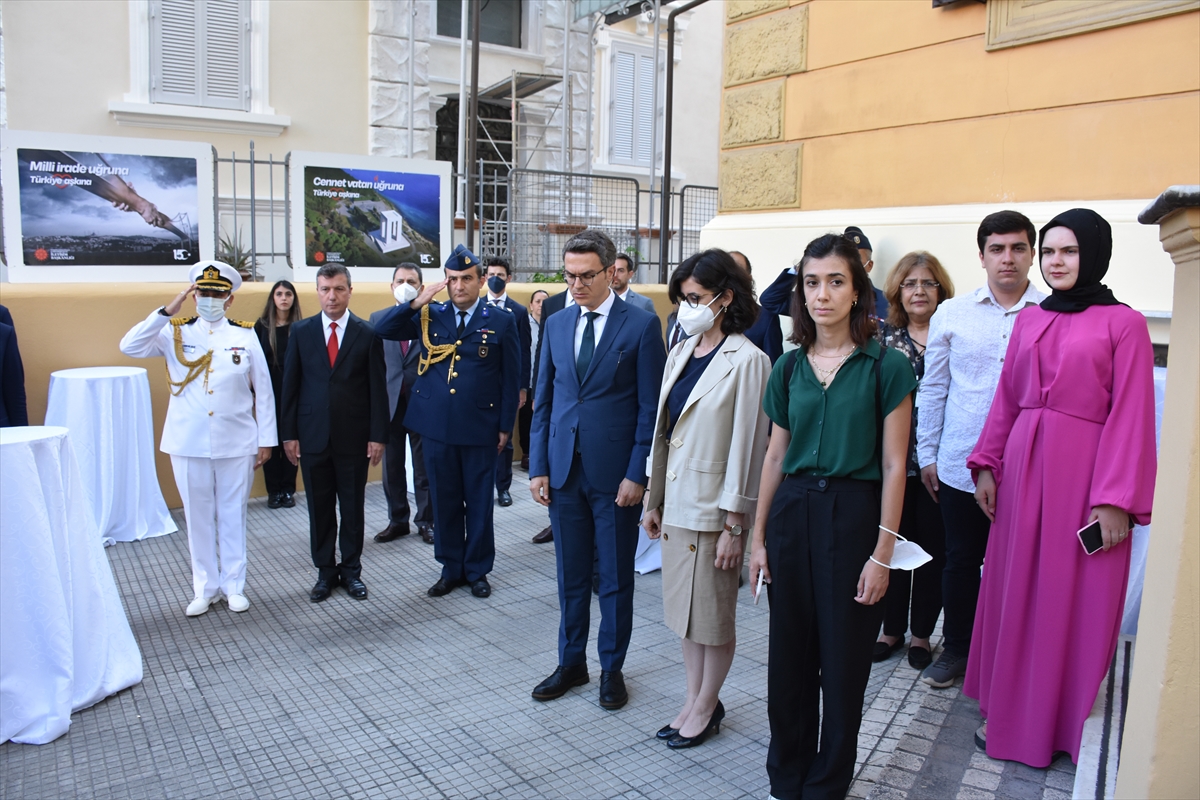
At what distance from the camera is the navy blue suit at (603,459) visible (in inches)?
156

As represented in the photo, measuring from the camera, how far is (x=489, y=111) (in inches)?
624

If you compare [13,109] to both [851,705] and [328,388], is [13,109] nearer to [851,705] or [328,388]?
[328,388]

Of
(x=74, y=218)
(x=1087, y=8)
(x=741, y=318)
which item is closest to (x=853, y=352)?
(x=741, y=318)

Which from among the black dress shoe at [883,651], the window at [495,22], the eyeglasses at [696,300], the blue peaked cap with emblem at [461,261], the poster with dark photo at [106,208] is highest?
the window at [495,22]

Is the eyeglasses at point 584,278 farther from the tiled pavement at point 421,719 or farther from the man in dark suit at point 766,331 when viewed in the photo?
the tiled pavement at point 421,719

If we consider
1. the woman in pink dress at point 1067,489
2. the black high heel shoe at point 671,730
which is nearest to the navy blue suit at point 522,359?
the black high heel shoe at point 671,730

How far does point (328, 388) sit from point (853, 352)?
3.39 meters

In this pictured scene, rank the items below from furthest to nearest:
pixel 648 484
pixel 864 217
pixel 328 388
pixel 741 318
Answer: pixel 864 217 < pixel 328 388 < pixel 648 484 < pixel 741 318

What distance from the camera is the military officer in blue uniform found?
5.30 metres

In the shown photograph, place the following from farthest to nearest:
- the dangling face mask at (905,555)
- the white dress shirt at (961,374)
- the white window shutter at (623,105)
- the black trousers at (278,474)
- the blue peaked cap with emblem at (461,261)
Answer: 1. the white window shutter at (623,105)
2. the black trousers at (278,474)
3. the blue peaked cap with emblem at (461,261)
4. the white dress shirt at (961,374)
5. the dangling face mask at (905,555)

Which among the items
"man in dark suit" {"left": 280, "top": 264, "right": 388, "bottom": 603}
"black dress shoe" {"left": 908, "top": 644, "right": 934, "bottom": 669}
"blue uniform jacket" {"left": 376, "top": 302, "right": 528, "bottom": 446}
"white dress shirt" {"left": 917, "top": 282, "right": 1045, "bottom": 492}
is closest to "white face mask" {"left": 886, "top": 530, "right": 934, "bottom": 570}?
"white dress shirt" {"left": 917, "top": 282, "right": 1045, "bottom": 492}

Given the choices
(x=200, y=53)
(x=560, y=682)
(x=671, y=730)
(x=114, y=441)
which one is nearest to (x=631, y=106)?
(x=200, y=53)

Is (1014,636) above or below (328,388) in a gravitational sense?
below

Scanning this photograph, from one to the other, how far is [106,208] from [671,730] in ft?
19.6
